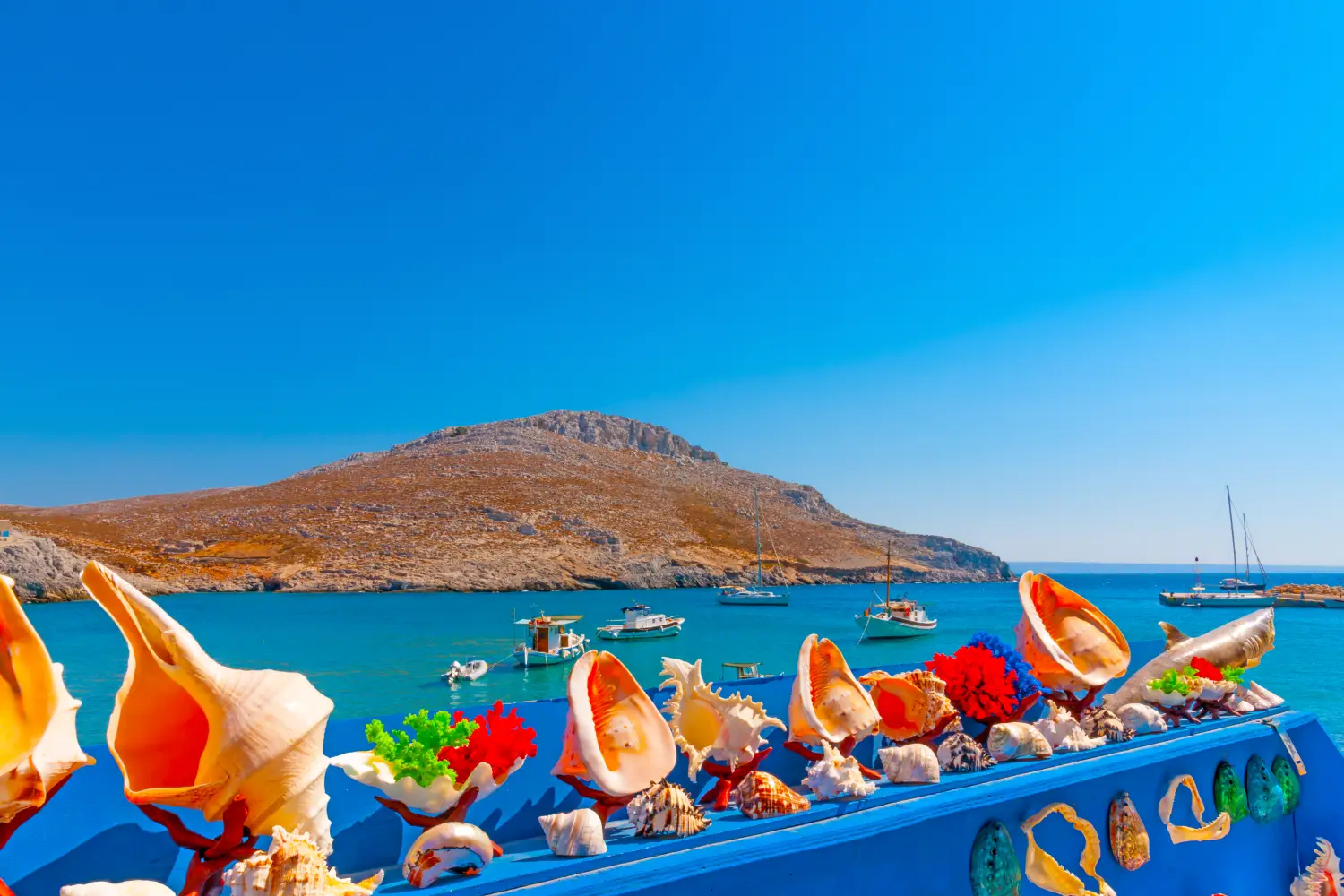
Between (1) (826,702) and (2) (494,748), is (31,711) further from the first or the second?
(1) (826,702)

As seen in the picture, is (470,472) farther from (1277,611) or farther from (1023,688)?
(1023,688)

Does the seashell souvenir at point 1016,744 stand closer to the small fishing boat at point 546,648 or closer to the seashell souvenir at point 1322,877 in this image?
the seashell souvenir at point 1322,877

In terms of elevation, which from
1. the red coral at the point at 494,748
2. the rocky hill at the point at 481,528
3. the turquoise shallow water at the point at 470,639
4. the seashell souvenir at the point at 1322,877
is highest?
the rocky hill at the point at 481,528

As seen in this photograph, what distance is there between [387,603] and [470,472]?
43945mm

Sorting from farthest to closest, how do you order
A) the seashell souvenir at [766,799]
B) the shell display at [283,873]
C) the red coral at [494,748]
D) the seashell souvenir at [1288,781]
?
the seashell souvenir at [1288,781] < the seashell souvenir at [766,799] < the red coral at [494,748] < the shell display at [283,873]

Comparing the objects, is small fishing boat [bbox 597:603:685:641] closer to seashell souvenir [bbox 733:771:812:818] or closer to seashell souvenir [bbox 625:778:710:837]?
seashell souvenir [bbox 733:771:812:818]

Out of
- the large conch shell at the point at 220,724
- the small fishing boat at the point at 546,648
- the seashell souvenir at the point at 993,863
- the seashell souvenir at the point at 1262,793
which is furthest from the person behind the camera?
the small fishing boat at the point at 546,648

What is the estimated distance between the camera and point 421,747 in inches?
102

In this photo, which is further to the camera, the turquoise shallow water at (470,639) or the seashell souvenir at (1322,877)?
the turquoise shallow water at (470,639)

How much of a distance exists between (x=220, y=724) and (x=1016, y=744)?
11.1ft

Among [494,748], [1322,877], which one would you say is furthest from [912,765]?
[1322,877]

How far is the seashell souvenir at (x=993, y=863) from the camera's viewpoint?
321 centimetres

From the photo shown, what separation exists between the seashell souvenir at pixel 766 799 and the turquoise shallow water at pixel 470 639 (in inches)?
535

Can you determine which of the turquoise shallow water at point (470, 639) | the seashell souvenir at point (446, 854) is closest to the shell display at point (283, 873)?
the seashell souvenir at point (446, 854)
